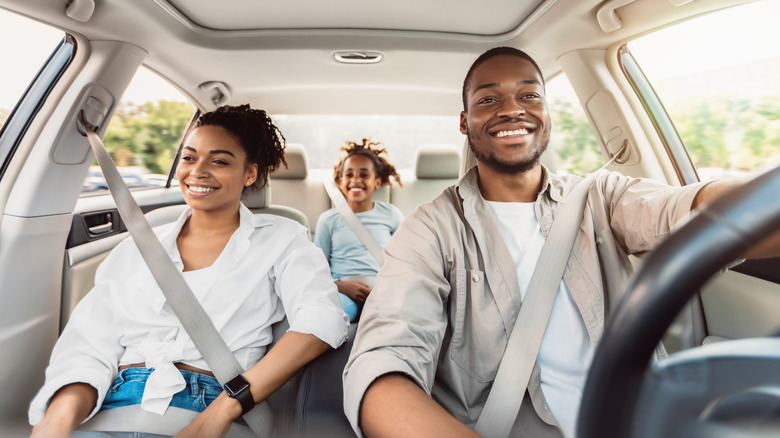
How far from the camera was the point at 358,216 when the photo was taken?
9.23 feet

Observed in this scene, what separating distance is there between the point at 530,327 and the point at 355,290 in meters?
1.23

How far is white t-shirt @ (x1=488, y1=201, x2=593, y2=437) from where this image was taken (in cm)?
105

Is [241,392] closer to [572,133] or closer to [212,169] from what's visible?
[212,169]

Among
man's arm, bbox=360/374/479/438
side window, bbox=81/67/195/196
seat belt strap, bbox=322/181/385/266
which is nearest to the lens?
man's arm, bbox=360/374/479/438

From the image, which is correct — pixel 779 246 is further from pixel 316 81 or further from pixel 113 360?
pixel 316 81

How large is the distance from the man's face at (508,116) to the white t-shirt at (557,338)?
0.17 m

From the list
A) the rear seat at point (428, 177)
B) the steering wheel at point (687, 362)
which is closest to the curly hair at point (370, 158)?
the rear seat at point (428, 177)

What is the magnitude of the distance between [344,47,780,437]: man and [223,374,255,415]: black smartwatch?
293 mm

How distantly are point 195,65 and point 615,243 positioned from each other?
1.85m

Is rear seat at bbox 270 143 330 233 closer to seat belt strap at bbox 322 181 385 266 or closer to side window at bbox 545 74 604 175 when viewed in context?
seat belt strap at bbox 322 181 385 266

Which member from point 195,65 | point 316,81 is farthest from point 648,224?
point 195,65

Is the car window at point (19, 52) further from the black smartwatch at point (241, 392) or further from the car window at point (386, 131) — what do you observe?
the black smartwatch at point (241, 392)

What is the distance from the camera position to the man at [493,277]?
93 centimetres

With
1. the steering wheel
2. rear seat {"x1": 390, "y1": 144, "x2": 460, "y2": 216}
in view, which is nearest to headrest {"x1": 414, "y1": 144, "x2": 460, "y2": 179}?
rear seat {"x1": 390, "y1": 144, "x2": 460, "y2": 216}
